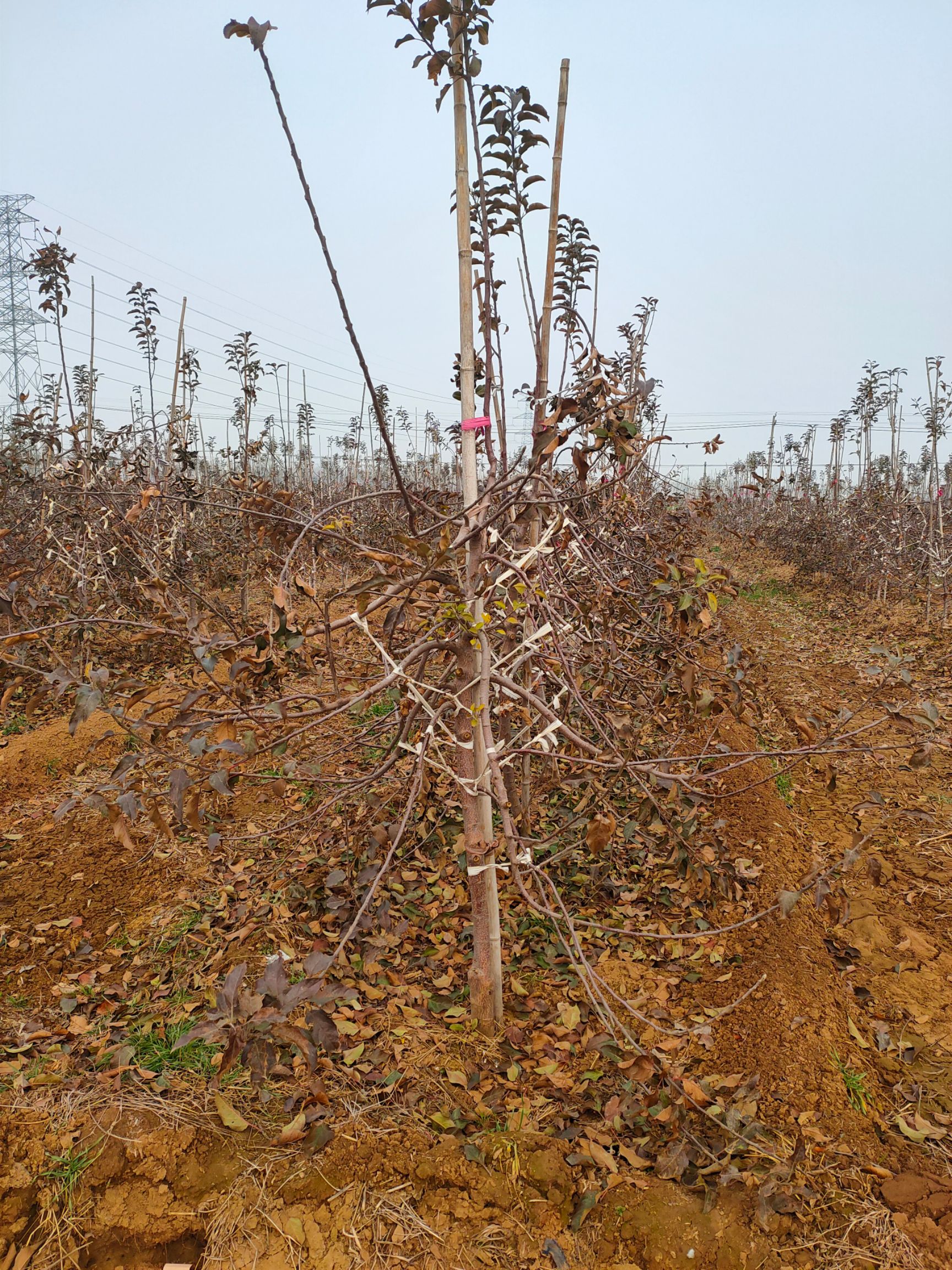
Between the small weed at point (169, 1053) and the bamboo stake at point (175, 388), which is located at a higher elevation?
the bamboo stake at point (175, 388)

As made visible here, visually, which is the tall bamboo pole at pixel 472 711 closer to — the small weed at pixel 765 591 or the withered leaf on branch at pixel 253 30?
the withered leaf on branch at pixel 253 30

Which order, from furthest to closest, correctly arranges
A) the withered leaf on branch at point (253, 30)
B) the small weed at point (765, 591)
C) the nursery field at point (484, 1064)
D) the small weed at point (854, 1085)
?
the small weed at point (765, 591)
the small weed at point (854, 1085)
the nursery field at point (484, 1064)
the withered leaf on branch at point (253, 30)

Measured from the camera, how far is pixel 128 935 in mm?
2547

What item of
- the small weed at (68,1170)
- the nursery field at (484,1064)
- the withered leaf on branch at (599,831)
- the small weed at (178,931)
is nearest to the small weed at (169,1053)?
the nursery field at (484,1064)

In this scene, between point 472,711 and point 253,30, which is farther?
point 472,711

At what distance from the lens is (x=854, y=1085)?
76.0 inches

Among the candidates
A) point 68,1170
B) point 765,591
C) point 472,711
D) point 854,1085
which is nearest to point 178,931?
point 68,1170

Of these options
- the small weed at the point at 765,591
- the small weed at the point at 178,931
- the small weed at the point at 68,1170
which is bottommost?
the small weed at the point at 68,1170

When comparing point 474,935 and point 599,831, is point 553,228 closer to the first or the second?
point 599,831

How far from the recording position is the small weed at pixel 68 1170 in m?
1.59

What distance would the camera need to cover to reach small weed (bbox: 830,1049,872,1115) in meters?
1.88

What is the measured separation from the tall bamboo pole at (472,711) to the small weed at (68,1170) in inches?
39.7

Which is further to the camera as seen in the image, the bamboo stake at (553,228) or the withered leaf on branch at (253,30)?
the bamboo stake at (553,228)

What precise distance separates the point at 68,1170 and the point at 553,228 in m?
2.57
